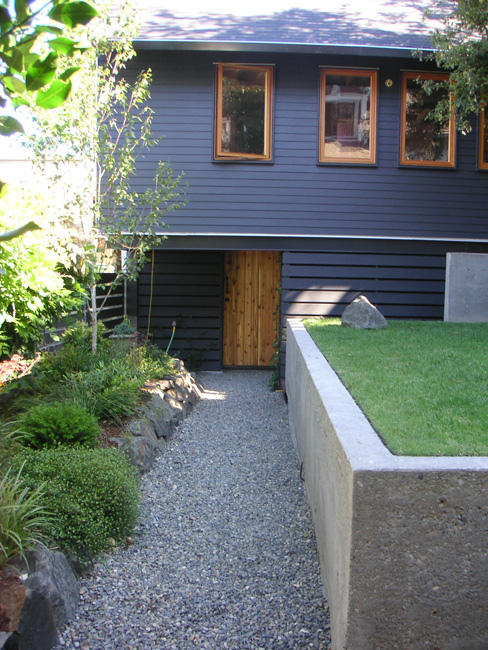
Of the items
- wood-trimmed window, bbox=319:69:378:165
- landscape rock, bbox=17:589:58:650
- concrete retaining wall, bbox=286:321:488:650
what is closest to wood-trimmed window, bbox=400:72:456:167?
wood-trimmed window, bbox=319:69:378:165

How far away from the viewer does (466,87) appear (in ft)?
24.1

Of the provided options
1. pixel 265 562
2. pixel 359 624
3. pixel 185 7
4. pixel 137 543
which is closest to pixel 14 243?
pixel 137 543

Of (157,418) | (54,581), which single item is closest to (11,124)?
(54,581)

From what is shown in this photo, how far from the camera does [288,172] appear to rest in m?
9.12

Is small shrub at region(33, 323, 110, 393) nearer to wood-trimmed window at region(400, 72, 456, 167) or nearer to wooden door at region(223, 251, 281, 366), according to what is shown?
wooden door at region(223, 251, 281, 366)

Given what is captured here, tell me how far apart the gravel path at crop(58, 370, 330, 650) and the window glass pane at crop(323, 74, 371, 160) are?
522 centimetres

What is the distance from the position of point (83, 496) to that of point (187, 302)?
7418 millimetres

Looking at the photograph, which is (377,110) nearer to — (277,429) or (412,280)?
(412,280)

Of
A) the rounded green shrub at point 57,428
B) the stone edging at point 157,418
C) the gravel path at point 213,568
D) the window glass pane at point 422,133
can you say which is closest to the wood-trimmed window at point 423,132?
the window glass pane at point 422,133

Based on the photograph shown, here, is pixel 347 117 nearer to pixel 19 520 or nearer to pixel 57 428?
pixel 57 428

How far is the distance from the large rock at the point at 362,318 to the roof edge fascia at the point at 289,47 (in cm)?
372

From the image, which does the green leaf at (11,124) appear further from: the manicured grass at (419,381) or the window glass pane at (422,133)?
the window glass pane at (422,133)

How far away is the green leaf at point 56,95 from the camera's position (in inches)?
32.9

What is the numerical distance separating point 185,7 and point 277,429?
7.69 m
